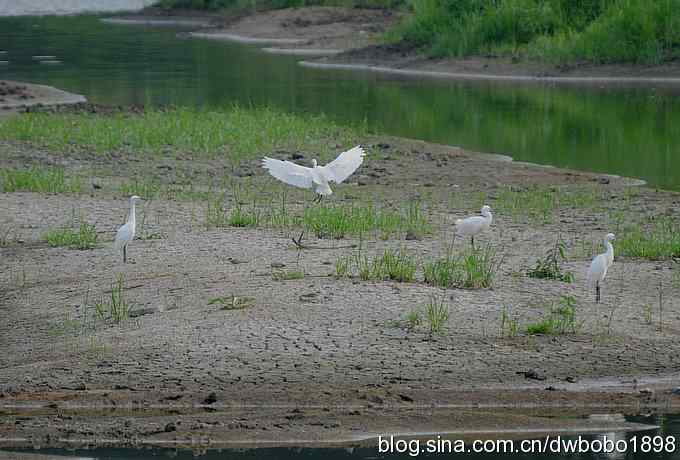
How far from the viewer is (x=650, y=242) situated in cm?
1178

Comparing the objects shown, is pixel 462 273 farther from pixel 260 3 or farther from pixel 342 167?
pixel 260 3

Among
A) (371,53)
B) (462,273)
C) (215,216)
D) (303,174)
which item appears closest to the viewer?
(462,273)

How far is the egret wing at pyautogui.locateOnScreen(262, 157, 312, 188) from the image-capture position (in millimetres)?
11609

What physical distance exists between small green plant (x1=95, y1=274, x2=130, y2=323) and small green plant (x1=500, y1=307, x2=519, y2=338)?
2776 millimetres

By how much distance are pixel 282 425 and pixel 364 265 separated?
2.91 meters

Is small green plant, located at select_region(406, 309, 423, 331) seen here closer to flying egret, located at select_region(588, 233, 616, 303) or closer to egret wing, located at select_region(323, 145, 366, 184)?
flying egret, located at select_region(588, 233, 616, 303)

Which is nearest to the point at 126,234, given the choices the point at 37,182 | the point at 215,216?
the point at 215,216

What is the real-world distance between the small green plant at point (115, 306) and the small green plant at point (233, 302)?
0.65 meters

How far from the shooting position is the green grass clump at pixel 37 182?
1455 cm

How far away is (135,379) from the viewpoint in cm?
833

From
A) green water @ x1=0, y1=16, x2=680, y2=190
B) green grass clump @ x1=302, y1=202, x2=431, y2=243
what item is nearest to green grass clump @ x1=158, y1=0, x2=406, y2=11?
green water @ x1=0, y1=16, x2=680, y2=190

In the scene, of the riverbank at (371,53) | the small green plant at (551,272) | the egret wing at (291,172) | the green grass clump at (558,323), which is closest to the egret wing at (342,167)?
the egret wing at (291,172)

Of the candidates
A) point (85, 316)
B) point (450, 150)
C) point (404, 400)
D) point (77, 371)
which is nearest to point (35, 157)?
point (450, 150)

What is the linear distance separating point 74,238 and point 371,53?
25869mm
